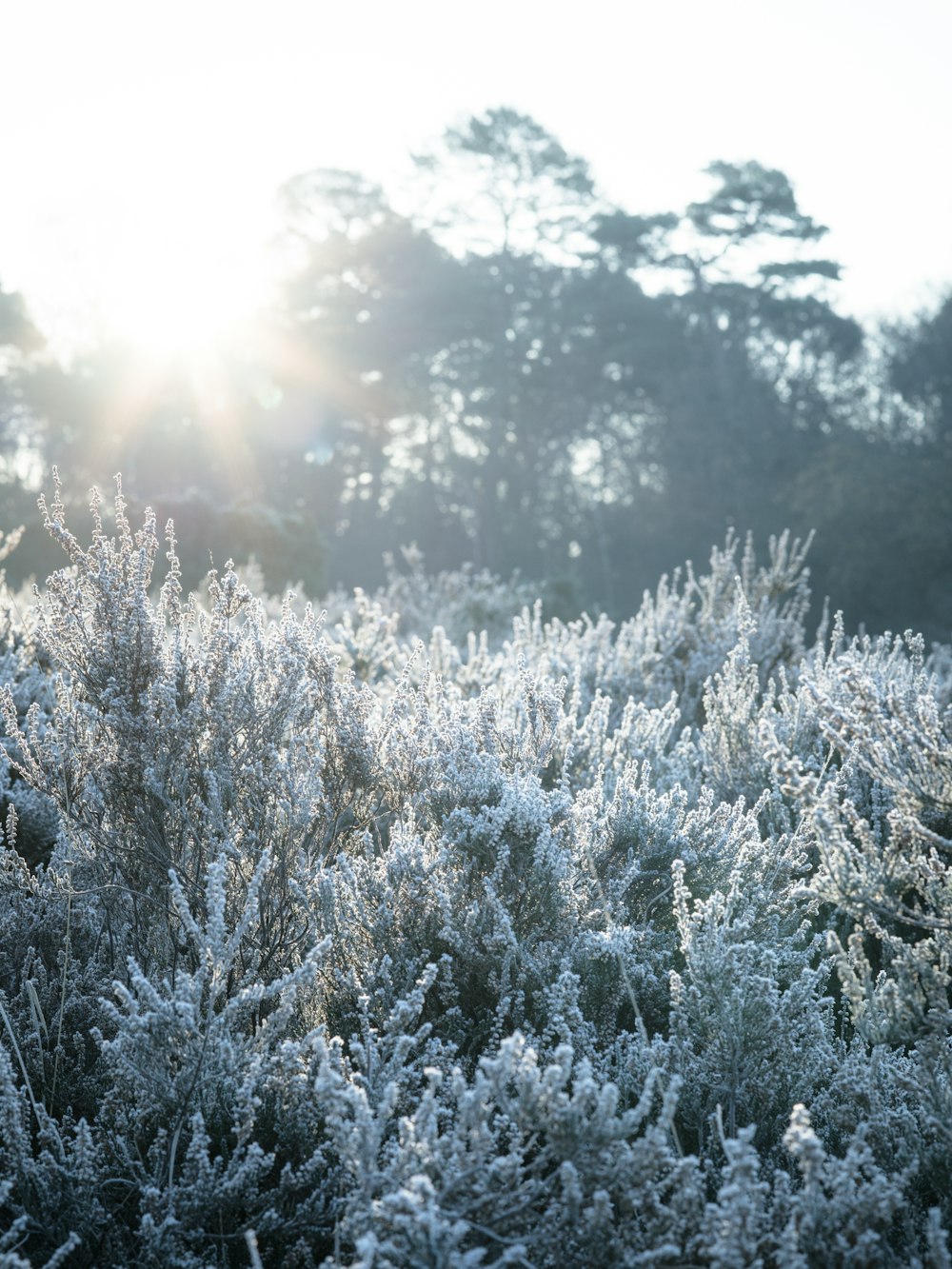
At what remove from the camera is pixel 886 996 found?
87.7 inches

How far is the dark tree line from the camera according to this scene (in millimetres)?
29484

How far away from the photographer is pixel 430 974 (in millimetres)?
2283

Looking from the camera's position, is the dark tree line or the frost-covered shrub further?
the dark tree line

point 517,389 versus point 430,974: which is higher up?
point 517,389

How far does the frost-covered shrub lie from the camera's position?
71.9 inches

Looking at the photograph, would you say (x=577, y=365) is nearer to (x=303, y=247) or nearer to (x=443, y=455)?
(x=443, y=455)

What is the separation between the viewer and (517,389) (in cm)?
3139

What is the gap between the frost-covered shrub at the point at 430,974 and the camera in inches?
71.9

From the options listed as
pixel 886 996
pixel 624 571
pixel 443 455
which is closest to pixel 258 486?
pixel 443 455

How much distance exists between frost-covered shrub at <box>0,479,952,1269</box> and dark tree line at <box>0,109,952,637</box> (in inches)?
960

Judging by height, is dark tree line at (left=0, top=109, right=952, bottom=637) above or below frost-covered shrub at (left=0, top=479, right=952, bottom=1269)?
above

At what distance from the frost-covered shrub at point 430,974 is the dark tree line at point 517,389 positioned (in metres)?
24.4

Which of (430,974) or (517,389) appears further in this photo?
(517,389)

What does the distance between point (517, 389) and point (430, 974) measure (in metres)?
30.2
